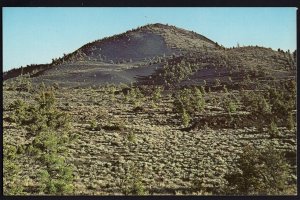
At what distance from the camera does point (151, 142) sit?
23078 millimetres

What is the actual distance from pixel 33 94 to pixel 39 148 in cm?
513

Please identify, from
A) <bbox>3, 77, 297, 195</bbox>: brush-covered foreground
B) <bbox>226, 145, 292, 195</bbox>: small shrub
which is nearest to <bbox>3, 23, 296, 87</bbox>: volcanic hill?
<bbox>3, 77, 297, 195</bbox>: brush-covered foreground

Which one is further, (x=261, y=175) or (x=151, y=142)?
(x=151, y=142)

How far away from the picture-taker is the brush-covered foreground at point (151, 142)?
18.6m

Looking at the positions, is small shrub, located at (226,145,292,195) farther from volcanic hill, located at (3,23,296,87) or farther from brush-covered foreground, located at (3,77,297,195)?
volcanic hill, located at (3,23,296,87)

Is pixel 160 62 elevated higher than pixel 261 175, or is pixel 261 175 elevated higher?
pixel 160 62

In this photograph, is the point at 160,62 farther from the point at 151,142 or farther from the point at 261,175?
the point at 261,175

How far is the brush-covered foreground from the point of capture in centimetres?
1861

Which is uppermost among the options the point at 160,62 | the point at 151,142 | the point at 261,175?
the point at 160,62

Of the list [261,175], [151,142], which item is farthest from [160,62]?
[261,175]

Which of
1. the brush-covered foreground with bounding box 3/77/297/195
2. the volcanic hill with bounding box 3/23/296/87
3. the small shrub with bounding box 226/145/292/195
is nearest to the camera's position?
the small shrub with bounding box 226/145/292/195

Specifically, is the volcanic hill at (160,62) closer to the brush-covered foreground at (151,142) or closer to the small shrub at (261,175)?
the brush-covered foreground at (151,142)

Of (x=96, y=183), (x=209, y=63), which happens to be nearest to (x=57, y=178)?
(x=96, y=183)

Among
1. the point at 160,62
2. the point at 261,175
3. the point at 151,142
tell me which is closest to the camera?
the point at 261,175
